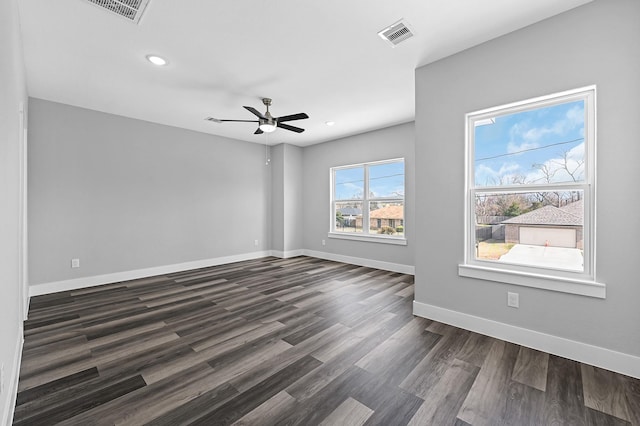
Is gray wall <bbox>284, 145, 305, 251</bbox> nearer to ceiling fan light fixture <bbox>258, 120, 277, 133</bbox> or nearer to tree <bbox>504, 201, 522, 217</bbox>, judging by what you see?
ceiling fan light fixture <bbox>258, 120, 277, 133</bbox>

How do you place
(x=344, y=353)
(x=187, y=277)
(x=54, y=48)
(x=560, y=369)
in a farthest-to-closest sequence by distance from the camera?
(x=187, y=277) < (x=54, y=48) < (x=344, y=353) < (x=560, y=369)

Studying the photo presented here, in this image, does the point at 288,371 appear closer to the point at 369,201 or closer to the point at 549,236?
the point at 549,236

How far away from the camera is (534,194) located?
2527 millimetres

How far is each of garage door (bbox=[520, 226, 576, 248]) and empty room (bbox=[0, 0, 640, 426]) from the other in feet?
0.04

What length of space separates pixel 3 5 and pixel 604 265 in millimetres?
4257

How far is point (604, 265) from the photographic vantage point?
2.09 metres

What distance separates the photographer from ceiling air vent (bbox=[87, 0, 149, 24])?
2.11 m

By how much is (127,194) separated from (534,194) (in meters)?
5.77

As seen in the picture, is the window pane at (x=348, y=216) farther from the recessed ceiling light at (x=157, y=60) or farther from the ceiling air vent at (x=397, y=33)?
the recessed ceiling light at (x=157, y=60)

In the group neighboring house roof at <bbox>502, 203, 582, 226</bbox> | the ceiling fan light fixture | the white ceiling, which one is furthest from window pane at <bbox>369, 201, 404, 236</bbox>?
the ceiling fan light fixture

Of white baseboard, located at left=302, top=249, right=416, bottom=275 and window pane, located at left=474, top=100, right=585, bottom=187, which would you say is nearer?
window pane, located at left=474, top=100, right=585, bottom=187

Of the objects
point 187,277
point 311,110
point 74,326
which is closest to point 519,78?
point 311,110

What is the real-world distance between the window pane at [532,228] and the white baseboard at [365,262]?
2386 mm

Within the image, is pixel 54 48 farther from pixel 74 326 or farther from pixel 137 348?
pixel 137 348
